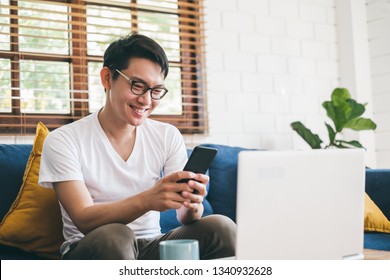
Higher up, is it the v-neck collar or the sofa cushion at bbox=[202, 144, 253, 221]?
the v-neck collar

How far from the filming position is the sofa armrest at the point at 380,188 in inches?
111

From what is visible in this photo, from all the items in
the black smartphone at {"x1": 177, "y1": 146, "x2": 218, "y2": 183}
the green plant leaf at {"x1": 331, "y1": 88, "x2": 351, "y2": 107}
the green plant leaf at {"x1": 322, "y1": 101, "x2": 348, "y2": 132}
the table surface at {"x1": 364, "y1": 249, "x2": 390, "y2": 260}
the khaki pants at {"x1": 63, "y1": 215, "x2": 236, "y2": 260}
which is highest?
the green plant leaf at {"x1": 331, "y1": 88, "x2": 351, "y2": 107}

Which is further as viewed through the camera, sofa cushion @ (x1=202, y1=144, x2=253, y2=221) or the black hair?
sofa cushion @ (x1=202, y1=144, x2=253, y2=221)

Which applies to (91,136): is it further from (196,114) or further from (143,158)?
(196,114)

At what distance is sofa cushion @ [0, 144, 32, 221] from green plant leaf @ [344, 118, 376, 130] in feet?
6.52

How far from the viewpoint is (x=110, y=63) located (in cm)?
201

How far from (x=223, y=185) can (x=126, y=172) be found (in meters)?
1.01

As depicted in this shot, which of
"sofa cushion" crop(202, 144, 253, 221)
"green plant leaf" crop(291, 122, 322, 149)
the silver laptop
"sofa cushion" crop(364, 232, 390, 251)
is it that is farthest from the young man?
"green plant leaf" crop(291, 122, 322, 149)

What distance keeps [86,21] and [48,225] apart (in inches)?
50.2

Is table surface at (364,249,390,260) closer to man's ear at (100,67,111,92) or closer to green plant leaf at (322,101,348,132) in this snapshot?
man's ear at (100,67,111,92)

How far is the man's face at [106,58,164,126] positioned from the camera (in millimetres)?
1943
